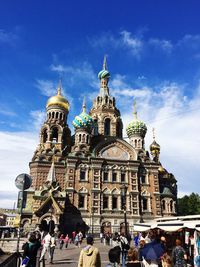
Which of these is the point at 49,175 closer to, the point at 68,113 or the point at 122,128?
the point at 68,113

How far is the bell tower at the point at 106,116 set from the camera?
42281 millimetres

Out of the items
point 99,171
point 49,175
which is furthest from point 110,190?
point 49,175

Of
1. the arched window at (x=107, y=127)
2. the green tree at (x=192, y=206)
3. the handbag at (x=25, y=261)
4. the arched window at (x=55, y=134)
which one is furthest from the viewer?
the green tree at (x=192, y=206)

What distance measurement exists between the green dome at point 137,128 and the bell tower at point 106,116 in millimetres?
2378

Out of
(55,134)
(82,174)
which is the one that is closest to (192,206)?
(82,174)

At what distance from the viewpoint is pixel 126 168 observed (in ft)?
117

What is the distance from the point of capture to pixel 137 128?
41.1 meters

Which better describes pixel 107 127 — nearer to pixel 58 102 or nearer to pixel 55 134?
pixel 55 134

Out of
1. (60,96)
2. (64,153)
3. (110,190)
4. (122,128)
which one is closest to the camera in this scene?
(110,190)

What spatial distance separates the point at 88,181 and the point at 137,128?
12.7 metres

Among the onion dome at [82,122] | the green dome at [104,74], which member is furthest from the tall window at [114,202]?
the green dome at [104,74]

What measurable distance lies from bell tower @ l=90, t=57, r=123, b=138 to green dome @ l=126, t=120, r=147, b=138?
7.80 ft

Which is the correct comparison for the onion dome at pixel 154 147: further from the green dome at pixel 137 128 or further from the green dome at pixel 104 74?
the green dome at pixel 104 74

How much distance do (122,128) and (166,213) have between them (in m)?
16.1
